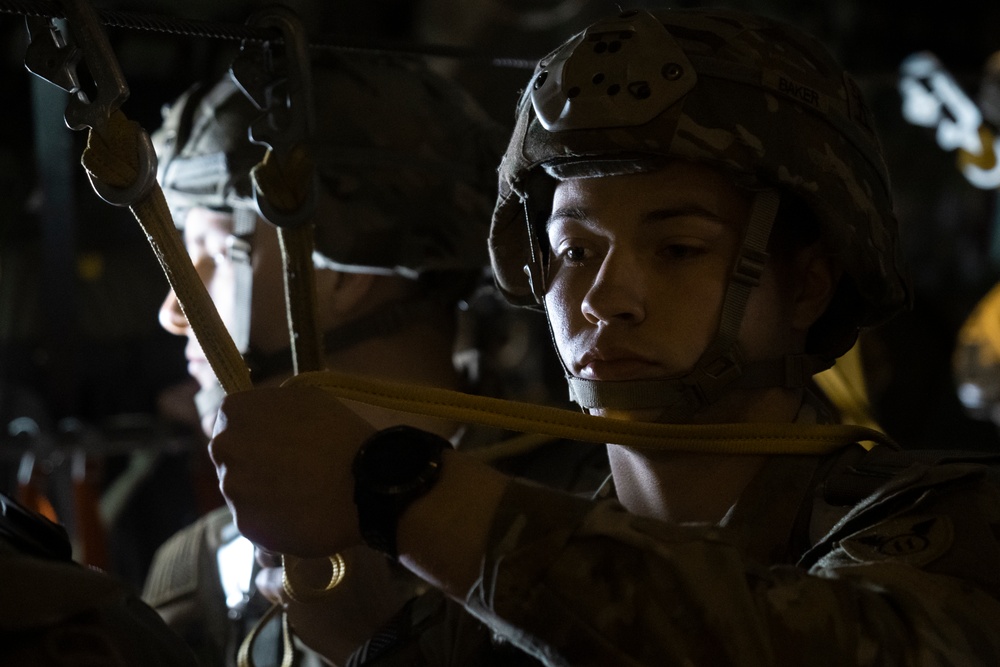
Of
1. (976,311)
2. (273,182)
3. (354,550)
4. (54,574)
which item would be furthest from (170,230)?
(976,311)

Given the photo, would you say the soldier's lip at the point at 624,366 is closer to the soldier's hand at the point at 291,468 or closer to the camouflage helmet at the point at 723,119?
the camouflage helmet at the point at 723,119

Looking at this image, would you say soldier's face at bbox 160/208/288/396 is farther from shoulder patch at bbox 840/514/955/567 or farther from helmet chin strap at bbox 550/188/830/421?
shoulder patch at bbox 840/514/955/567

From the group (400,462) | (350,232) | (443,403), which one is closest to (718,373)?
(443,403)

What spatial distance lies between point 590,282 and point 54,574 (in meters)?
0.61

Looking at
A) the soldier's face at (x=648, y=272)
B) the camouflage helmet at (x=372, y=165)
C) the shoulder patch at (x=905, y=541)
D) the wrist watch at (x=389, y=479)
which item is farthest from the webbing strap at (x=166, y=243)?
the camouflage helmet at (x=372, y=165)

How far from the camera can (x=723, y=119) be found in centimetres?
135

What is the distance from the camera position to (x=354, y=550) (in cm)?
176

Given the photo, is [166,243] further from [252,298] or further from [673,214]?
[252,298]

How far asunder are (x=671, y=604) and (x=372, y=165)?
1210 mm

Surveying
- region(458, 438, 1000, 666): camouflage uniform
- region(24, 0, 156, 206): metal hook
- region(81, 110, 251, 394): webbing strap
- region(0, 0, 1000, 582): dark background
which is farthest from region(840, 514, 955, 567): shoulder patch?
region(0, 0, 1000, 582): dark background

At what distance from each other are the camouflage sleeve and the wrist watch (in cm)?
8

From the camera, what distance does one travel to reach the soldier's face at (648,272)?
132 centimetres

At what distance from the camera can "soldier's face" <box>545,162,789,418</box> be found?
1316mm

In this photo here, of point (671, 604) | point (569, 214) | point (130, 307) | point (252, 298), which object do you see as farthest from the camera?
point (130, 307)
